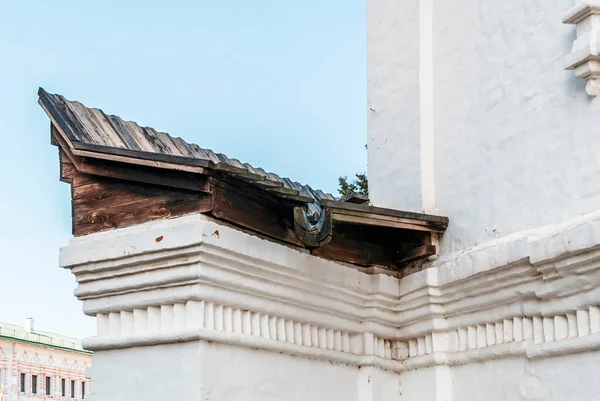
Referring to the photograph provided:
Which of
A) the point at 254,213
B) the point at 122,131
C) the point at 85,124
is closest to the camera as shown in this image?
the point at 254,213

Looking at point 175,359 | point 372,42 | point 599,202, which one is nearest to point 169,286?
point 175,359

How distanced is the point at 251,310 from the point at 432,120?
5.38 feet

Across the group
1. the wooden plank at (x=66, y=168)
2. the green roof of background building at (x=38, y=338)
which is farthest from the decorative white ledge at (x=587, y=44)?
the green roof of background building at (x=38, y=338)

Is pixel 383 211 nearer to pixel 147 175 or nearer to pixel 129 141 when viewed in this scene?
pixel 147 175

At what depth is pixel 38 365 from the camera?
4091cm

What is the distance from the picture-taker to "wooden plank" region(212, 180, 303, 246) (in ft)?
14.6

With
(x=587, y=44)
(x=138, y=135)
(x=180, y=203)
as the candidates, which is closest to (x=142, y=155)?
(x=180, y=203)

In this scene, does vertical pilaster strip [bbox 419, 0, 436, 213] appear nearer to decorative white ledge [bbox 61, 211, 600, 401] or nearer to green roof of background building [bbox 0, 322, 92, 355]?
decorative white ledge [bbox 61, 211, 600, 401]

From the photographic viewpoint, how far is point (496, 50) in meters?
5.08

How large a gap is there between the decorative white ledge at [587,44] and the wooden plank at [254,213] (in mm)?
1511

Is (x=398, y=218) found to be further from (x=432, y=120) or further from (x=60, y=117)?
(x=60, y=117)

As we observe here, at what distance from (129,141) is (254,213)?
817mm

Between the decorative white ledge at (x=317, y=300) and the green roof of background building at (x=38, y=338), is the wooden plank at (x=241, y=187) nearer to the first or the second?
the decorative white ledge at (x=317, y=300)

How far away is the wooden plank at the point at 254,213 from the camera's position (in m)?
4.46
